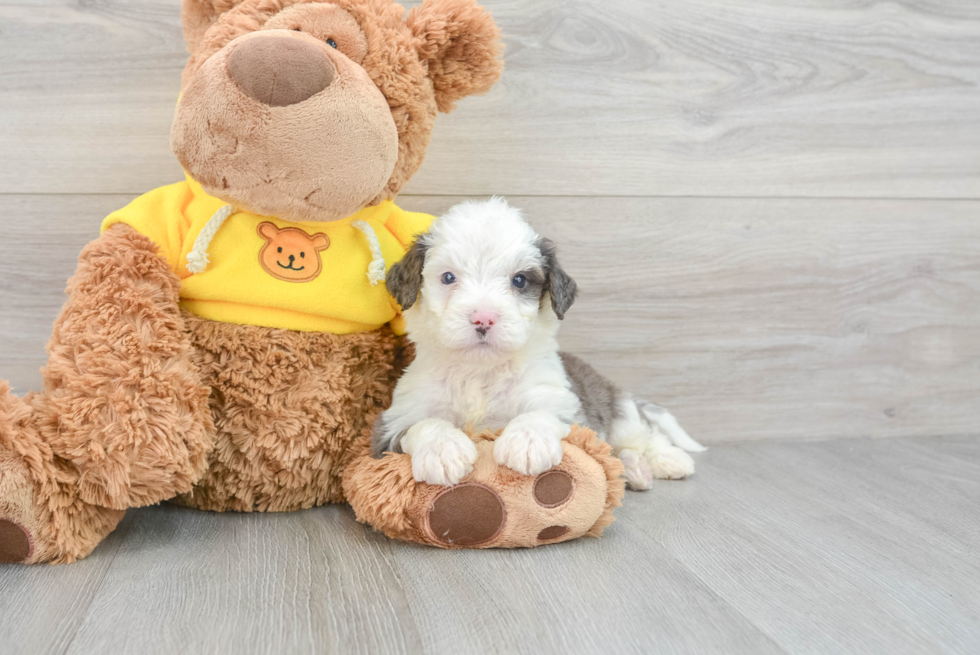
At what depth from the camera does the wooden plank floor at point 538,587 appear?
3.45 feet

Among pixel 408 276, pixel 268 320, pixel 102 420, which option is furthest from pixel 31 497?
pixel 408 276

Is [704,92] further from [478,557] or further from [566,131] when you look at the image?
[478,557]

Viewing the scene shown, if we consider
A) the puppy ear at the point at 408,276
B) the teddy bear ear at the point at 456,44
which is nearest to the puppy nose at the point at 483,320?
the puppy ear at the point at 408,276

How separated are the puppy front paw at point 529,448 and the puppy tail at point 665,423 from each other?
0.67 m

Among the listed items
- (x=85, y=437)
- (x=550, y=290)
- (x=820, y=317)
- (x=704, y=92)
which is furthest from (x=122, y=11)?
(x=820, y=317)

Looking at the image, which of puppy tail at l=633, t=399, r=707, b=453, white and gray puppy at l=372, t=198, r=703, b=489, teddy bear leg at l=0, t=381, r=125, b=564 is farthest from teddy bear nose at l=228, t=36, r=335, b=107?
puppy tail at l=633, t=399, r=707, b=453

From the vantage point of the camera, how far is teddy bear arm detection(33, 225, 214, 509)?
4.15 ft

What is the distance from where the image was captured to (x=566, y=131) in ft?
6.63

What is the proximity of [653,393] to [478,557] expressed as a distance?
1.02 metres

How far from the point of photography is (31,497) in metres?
1.24

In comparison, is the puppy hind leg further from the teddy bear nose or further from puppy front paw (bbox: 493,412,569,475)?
the teddy bear nose

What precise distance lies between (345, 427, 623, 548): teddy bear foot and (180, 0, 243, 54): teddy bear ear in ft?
3.11

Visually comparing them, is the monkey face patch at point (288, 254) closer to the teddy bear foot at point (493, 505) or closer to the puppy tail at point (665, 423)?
the teddy bear foot at point (493, 505)

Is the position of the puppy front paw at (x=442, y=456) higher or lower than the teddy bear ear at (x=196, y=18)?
lower
